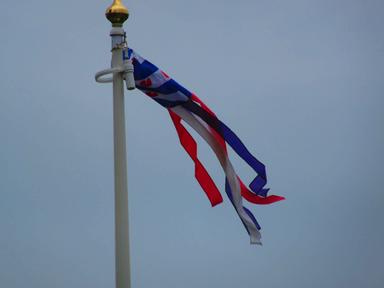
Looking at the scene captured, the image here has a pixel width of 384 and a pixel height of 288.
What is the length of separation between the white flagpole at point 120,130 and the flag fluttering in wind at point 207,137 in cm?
142

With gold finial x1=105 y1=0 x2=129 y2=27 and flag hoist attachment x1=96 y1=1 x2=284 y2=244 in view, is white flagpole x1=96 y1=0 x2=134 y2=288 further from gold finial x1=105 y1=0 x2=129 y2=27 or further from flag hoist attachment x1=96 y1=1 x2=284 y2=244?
flag hoist attachment x1=96 y1=1 x2=284 y2=244

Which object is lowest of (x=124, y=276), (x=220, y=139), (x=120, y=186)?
(x=124, y=276)

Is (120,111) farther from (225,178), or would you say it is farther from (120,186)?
(225,178)

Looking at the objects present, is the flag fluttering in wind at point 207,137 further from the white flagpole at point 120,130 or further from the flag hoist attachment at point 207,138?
the white flagpole at point 120,130

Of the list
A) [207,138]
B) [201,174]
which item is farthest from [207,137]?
[201,174]

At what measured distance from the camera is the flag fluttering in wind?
2370cm

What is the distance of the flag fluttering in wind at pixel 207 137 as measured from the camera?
77.8ft

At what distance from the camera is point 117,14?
71.2ft

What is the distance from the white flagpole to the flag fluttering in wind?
1.42 meters

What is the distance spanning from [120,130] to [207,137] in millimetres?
3975

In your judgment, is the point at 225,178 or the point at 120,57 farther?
the point at 225,178

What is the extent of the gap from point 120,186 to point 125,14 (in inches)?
147

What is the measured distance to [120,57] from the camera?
2173cm

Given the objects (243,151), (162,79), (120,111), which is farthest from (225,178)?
(120,111)
